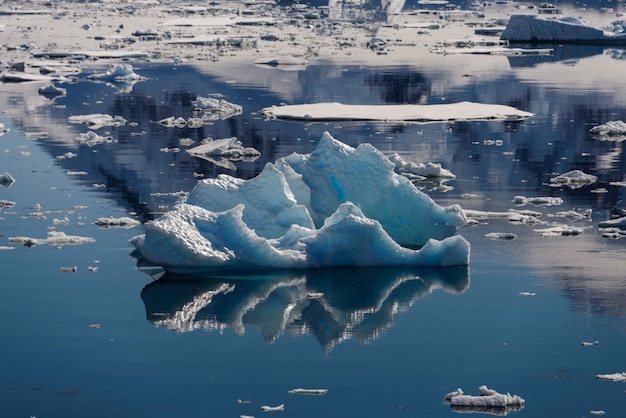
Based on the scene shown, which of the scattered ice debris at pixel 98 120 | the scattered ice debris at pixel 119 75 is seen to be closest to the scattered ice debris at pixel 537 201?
the scattered ice debris at pixel 98 120

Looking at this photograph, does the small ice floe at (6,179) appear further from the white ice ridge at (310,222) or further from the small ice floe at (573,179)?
the small ice floe at (573,179)

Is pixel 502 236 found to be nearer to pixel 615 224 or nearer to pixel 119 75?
pixel 615 224

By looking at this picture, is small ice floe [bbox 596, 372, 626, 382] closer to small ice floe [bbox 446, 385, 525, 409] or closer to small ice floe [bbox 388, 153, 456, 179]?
small ice floe [bbox 446, 385, 525, 409]

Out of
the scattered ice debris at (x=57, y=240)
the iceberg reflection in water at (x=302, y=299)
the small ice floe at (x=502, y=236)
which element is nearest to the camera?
the iceberg reflection in water at (x=302, y=299)

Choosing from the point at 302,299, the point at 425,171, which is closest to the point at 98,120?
A: the point at 425,171

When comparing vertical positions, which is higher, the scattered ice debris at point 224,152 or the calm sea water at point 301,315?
the calm sea water at point 301,315
